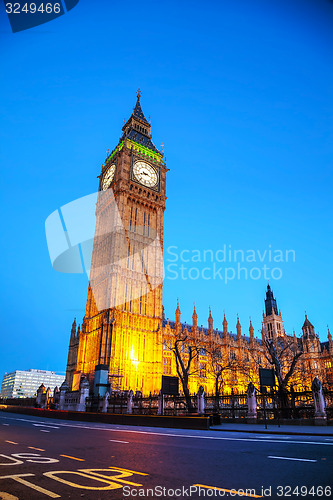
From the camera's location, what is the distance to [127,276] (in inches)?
2088

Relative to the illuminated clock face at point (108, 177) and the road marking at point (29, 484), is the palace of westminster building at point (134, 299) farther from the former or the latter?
the road marking at point (29, 484)

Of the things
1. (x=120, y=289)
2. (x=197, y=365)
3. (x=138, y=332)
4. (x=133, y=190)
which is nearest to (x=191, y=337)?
(x=197, y=365)

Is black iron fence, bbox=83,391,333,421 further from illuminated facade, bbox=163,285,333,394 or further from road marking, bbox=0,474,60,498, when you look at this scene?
illuminated facade, bbox=163,285,333,394

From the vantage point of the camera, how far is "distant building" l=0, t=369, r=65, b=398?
180 metres

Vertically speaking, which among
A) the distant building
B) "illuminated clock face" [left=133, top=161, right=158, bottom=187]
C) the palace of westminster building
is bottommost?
the distant building

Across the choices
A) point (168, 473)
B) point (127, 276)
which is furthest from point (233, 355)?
point (168, 473)

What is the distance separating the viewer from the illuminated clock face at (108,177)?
62.8m

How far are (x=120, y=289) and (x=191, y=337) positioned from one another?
20.0 metres

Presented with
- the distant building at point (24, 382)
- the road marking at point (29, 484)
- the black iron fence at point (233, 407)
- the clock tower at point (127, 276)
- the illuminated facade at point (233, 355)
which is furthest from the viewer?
the distant building at point (24, 382)

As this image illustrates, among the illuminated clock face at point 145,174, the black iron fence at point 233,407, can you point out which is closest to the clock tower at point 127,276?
the illuminated clock face at point 145,174

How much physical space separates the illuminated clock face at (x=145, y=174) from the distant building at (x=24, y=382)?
16330cm

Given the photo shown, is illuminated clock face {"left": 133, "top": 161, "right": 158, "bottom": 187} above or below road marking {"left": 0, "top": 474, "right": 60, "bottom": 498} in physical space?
above

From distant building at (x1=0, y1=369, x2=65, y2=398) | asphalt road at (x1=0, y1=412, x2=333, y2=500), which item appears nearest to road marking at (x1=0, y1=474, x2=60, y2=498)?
asphalt road at (x1=0, y1=412, x2=333, y2=500)

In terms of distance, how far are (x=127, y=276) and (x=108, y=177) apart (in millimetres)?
22705
